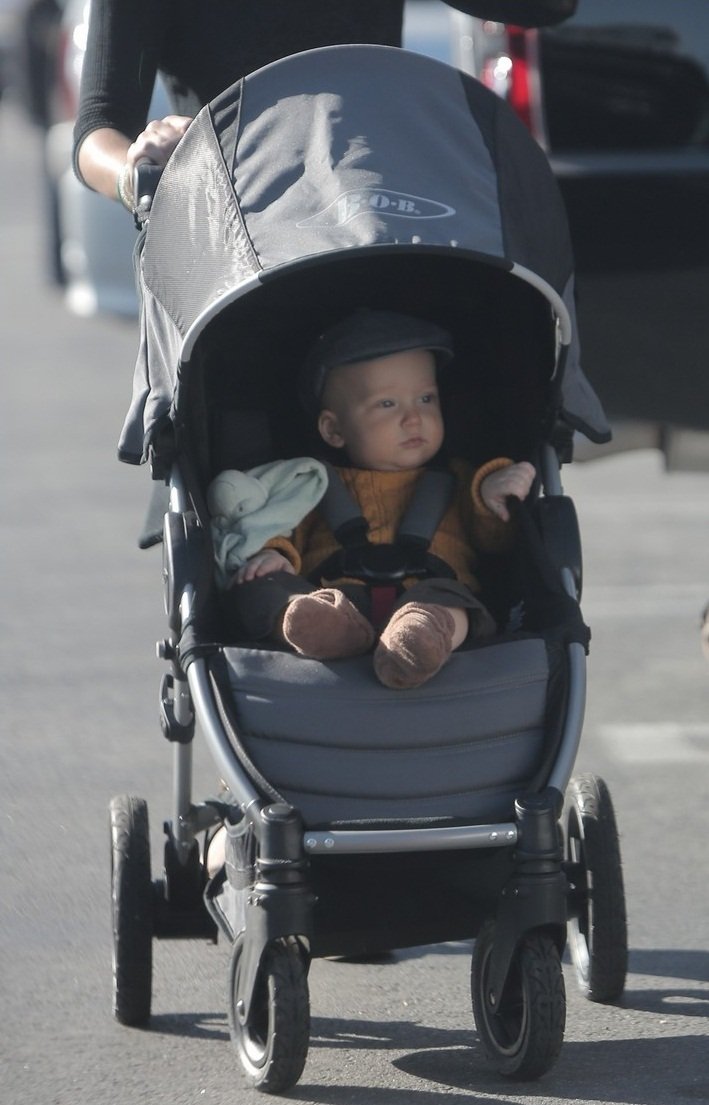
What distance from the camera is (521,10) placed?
4480 millimetres

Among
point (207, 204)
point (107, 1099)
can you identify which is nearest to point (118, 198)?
point (207, 204)

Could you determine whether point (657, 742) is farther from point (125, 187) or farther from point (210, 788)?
point (125, 187)

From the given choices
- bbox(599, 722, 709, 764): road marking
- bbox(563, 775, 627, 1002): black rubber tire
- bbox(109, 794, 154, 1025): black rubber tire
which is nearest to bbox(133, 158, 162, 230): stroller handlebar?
bbox(109, 794, 154, 1025): black rubber tire

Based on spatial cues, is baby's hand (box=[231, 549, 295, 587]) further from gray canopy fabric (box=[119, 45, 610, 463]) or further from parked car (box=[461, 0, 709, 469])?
parked car (box=[461, 0, 709, 469])

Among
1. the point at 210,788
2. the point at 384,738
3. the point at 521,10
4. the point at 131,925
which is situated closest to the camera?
the point at 384,738

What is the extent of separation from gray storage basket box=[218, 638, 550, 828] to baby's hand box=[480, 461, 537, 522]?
456 millimetres

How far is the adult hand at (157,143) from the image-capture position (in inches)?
155

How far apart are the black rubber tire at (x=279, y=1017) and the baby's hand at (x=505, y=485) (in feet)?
3.11

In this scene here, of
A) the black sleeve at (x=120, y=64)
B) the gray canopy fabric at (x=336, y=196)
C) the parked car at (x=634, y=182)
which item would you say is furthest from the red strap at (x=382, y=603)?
the parked car at (x=634, y=182)

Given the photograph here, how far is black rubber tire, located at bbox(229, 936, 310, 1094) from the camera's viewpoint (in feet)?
10.9

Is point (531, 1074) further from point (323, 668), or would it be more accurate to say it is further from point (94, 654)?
point (94, 654)

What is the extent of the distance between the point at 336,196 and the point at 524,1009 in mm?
1422

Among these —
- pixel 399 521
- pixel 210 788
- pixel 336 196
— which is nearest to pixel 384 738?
pixel 399 521

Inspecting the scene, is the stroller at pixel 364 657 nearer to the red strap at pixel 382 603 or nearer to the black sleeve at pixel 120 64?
the red strap at pixel 382 603
